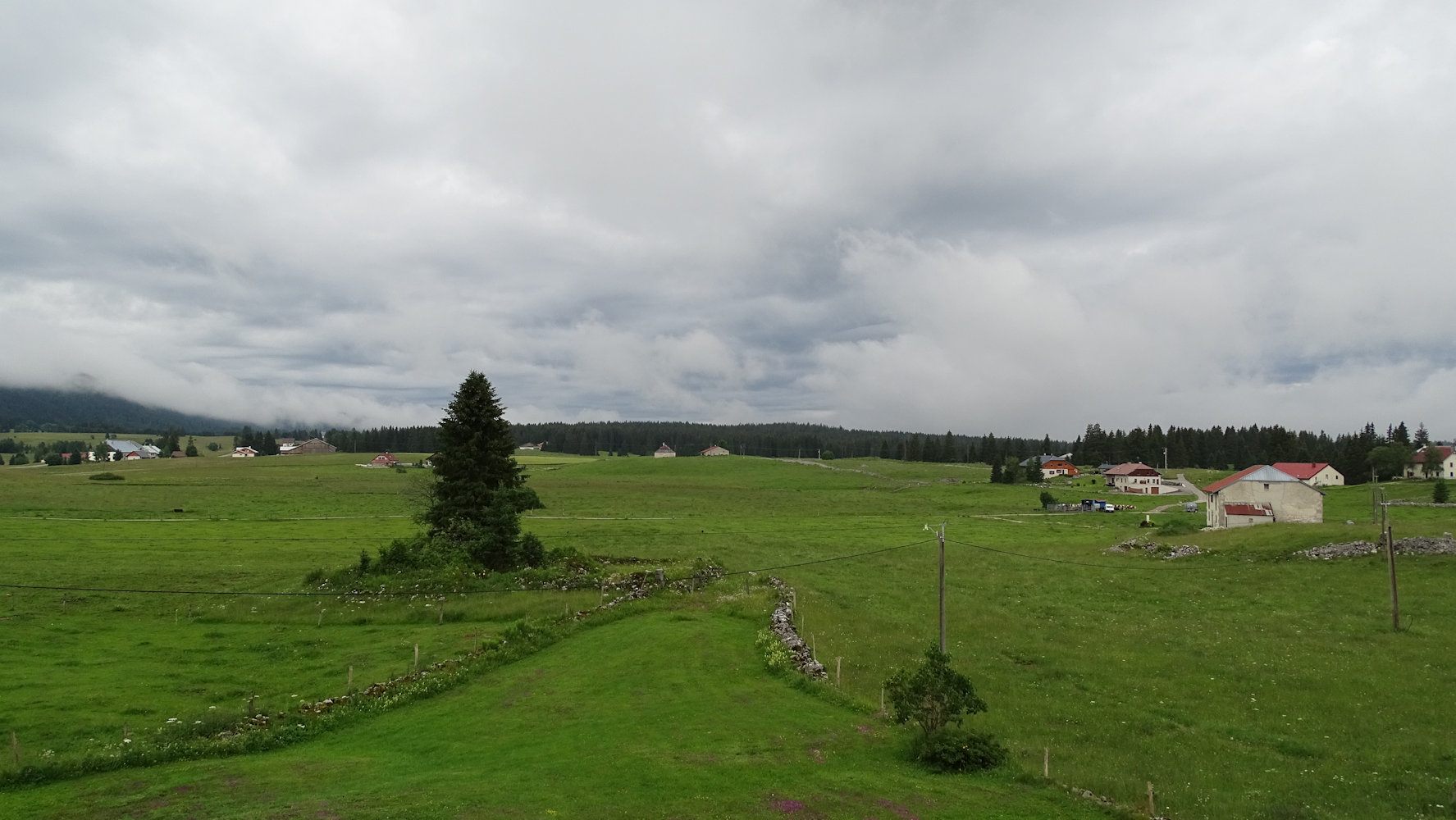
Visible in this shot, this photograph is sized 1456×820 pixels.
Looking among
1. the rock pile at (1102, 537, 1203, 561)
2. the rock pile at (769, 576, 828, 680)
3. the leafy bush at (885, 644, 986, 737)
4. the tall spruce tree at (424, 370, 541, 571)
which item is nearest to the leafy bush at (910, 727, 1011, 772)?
the leafy bush at (885, 644, 986, 737)

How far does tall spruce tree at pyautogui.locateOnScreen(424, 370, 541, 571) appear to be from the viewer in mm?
48375

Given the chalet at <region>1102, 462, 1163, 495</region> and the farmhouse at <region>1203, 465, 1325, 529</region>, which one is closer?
the farmhouse at <region>1203, 465, 1325, 529</region>

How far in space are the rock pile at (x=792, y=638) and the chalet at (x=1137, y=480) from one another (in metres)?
110

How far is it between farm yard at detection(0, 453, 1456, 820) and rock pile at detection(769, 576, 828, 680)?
97 centimetres

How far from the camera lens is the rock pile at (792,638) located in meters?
29.4

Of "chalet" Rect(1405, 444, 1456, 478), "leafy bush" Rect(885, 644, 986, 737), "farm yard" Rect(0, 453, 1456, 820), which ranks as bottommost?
"farm yard" Rect(0, 453, 1456, 820)

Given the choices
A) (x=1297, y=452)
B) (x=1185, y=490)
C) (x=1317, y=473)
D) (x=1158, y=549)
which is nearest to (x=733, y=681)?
(x=1158, y=549)

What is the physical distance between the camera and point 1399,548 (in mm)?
50125

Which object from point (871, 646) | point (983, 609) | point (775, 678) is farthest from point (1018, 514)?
point (775, 678)

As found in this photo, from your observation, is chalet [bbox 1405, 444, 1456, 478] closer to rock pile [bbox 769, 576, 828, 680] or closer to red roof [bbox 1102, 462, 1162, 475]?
red roof [bbox 1102, 462, 1162, 475]

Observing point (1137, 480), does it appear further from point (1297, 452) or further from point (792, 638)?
point (792, 638)

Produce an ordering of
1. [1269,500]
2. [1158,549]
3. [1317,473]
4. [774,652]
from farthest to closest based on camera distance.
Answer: [1317,473], [1269,500], [1158,549], [774,652]

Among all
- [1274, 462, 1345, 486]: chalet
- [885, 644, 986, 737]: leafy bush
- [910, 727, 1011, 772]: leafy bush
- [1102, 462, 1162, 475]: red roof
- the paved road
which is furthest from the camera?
[1102, 462, 1162, 475]: red roof

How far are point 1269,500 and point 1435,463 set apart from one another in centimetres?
9049
